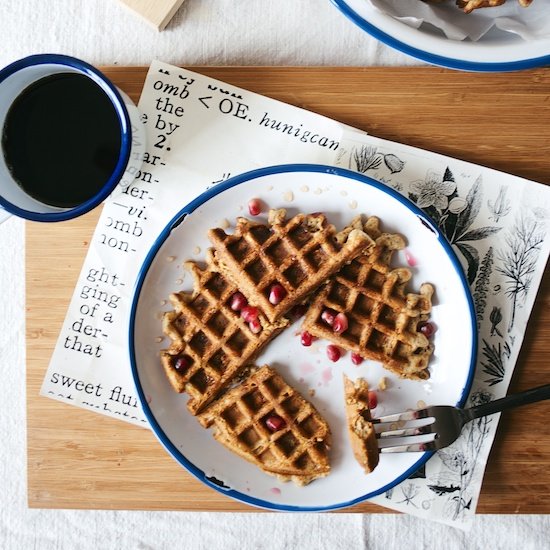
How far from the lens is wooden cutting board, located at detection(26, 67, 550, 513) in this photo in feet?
4.96

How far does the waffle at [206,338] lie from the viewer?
4.86 ft

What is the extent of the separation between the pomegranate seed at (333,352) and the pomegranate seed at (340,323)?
2.6 inches

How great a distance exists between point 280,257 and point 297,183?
17cm

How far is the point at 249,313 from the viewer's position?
4.83 feet

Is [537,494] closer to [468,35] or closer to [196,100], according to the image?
[468,35]

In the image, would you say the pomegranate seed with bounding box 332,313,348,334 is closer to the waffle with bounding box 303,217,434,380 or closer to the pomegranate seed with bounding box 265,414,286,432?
the waffle with bounding box 303,217,434,380

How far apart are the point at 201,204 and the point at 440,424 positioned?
714 mm

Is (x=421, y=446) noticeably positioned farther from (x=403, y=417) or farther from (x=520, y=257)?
(x=520, y=257)

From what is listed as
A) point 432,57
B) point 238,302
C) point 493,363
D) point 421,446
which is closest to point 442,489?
point 421,446

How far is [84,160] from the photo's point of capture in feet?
4.59

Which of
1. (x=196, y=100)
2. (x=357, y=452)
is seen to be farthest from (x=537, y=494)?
(x=196, y=100)

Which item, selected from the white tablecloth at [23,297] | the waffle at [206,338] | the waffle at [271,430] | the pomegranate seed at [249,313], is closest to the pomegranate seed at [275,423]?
the waffle at [271,430]

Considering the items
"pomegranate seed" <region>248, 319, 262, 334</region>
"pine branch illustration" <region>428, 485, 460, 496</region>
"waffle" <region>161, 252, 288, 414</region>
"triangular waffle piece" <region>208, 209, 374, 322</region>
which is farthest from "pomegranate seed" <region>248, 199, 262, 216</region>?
"pine branch illustration" <region>428, 485, 460, 496</region>

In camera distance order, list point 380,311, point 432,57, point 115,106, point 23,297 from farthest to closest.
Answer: point 23,297 → point 380,311 → point 115,106 → point 432,57
